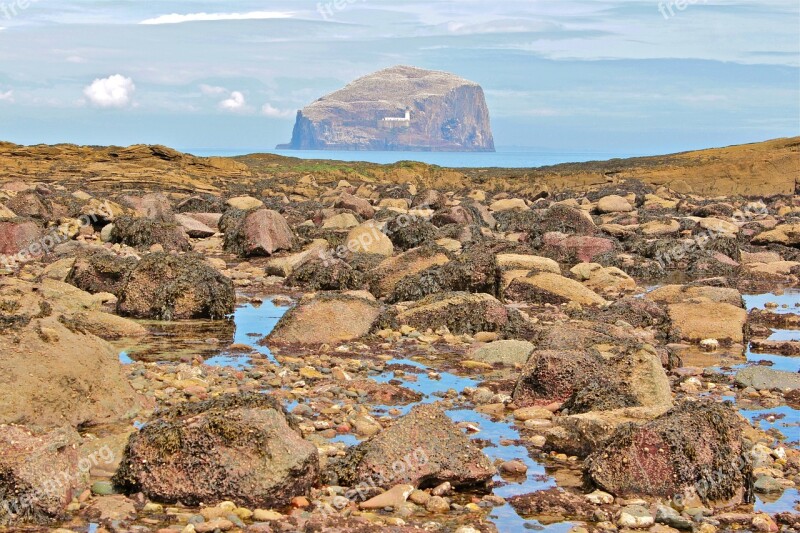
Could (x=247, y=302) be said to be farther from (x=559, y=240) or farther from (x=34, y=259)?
(x=559, y=240)

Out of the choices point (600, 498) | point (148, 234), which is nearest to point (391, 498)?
point (600, 498)

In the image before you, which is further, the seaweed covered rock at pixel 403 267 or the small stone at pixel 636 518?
the seaweed covered rock at pixel 403 267

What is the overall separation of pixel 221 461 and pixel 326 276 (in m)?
11.1

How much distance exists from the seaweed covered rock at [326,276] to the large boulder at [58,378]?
8.53 metres

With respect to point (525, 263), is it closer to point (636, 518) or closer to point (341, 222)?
point (341, 222)

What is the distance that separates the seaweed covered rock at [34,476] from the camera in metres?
5.83

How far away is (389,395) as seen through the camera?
31.0 feet

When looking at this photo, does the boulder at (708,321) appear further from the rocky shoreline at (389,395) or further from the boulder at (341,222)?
the boulder at (341,222)

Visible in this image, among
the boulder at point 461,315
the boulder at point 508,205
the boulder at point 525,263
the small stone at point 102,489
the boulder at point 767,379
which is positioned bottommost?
the boulder at point 767,379

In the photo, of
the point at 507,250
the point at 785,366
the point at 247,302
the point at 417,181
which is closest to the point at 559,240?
the point at 507,250

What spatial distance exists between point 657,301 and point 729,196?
37.2 m

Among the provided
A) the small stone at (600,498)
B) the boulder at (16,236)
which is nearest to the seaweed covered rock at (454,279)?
the small stone at (600,498)

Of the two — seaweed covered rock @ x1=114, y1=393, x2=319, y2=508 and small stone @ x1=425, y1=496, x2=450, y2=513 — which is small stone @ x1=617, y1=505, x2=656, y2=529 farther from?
seaweed covered rock @ x1=114, y1=393, x2=319, y2=508

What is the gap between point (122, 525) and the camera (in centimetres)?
588
